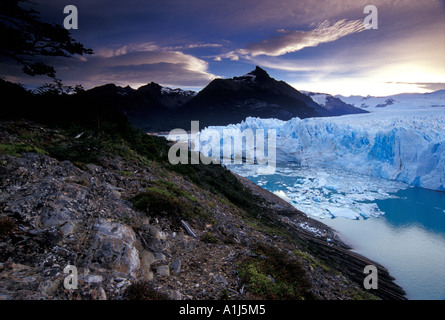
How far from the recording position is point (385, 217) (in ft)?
62.0

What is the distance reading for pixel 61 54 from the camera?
838 cm

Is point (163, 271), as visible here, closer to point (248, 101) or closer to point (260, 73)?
point (248, 101)

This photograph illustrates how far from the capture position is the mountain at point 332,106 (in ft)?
512

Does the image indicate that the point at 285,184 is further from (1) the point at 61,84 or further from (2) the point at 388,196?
(1) the point at 61,84

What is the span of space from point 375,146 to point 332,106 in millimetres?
159873

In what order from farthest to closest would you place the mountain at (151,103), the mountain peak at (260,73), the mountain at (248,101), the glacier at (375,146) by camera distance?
1. the mountain peak at (260,73)
2. the mountain at (248,101)
3. the mountain at (151,103)
4. the glacier at (375,146)

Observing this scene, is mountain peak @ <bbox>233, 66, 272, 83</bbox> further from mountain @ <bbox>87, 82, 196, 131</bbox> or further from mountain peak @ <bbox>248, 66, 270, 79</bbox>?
mountain @ <bbox>87, 82, 196, 131</bbox>

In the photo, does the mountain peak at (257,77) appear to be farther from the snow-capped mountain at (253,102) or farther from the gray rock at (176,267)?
the gray rock at (176,267)

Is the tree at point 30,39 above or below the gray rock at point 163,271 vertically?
above

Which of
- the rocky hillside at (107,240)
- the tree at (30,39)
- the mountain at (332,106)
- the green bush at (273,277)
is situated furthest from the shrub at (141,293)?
the mountain at (332,106)

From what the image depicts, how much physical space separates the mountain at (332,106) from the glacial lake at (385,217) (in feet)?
465

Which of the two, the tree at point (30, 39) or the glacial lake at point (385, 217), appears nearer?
the tree at point (30, 39)

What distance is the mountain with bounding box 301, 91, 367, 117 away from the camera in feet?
512

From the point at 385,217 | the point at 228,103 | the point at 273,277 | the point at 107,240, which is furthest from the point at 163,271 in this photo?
the point at 228,103
